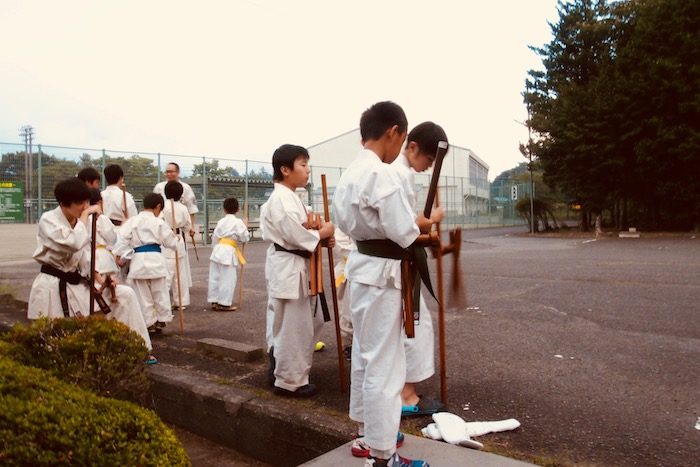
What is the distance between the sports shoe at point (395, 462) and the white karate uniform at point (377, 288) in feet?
0.15

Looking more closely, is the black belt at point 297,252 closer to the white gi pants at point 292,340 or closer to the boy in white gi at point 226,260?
the white gi pants at point 292,340

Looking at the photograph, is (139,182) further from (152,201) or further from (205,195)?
(152,201)

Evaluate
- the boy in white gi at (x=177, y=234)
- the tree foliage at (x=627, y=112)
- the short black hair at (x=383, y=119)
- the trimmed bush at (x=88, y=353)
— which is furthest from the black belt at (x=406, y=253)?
the tree foliage at (x=627, y=112)

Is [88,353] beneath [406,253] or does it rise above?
beneath

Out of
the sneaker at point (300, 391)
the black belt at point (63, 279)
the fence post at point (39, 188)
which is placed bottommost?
the sneaker at point (300, 391)

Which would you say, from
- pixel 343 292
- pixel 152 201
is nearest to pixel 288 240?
pixel 343 292

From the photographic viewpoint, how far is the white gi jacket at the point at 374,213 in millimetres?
2918

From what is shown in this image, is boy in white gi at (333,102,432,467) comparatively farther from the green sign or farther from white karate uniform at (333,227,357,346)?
the green sign

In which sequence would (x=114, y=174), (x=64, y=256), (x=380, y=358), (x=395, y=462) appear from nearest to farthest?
(x=395, y=462), (x=380, y=358), (x=64, y=256), (x=114, y=174)

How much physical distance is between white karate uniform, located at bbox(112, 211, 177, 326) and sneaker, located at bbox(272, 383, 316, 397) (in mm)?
2804

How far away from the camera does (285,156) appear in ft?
14.6

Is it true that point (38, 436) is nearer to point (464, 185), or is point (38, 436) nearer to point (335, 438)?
point (335, 438)

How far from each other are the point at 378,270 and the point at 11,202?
1593 cm

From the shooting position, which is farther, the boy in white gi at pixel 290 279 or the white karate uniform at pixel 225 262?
the white karate uniform at pixel 225 262
